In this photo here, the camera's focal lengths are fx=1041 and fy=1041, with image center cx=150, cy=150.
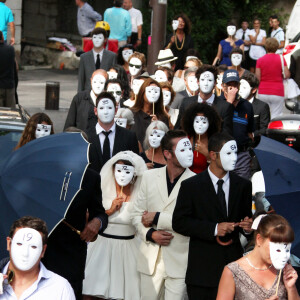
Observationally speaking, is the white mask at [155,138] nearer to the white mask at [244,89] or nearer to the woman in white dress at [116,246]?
the woman in white dress at [116,246]

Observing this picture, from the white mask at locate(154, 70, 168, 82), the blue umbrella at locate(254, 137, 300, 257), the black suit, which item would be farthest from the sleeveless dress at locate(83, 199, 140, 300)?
the white mask at locate(154, 70, 168, 82)

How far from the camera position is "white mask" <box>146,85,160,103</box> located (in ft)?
38.2

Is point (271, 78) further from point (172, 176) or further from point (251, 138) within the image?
point (172, 176)

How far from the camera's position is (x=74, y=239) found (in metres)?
7.83

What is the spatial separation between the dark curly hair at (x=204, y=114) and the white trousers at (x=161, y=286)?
1906mm

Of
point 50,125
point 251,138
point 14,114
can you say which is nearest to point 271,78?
point 251,138

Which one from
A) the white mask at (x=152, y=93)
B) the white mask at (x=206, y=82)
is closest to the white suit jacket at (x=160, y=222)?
the white mask at (x=206, y=82)

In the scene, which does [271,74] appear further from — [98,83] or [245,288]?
[245,288]

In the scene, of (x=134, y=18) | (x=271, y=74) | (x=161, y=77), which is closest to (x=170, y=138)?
(x=161, y=77)

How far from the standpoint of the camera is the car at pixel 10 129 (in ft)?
32.9

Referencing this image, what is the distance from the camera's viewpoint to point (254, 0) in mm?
27516

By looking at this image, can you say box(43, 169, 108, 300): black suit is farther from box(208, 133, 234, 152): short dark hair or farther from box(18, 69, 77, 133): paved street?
box(18, 69, 77, 133): paved street

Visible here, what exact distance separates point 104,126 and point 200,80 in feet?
5.80

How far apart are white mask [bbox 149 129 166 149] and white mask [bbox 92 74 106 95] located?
2.30 metres
